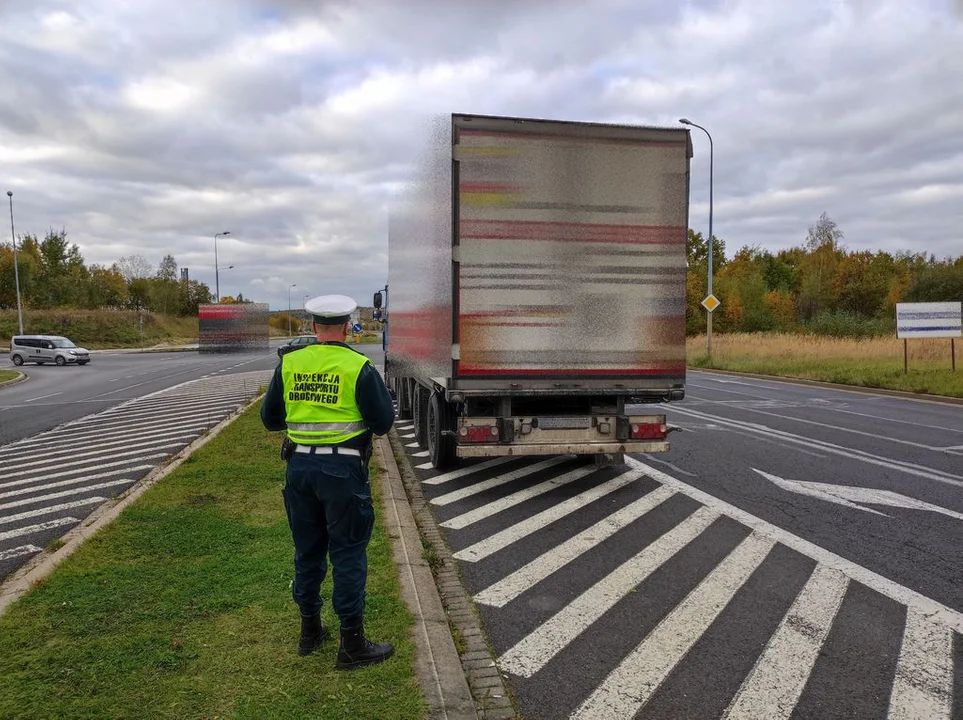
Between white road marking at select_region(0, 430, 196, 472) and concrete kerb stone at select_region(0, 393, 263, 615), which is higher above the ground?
concrete kerb stone at select_region(0, 393, 263, 615)

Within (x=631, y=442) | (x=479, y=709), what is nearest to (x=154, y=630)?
(x=479, y=709)

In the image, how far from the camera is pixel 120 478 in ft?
26.9

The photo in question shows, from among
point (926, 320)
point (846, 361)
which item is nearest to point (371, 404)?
point (926, 320)

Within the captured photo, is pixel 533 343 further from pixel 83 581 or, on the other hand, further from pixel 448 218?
pixel 83 581

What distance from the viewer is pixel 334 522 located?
345 cm

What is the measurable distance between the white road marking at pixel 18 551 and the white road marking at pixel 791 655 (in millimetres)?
5108

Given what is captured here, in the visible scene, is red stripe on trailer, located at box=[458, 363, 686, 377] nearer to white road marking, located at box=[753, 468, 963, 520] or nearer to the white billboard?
white road marking, located at box=[753, 468, 963, 520]

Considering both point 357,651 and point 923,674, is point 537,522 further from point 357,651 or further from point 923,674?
point 923,674

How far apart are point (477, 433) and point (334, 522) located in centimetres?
372

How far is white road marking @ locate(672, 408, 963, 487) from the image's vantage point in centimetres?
809

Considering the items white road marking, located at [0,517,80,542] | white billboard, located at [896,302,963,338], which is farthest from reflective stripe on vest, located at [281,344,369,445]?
white billboard, located at [896,302,963,338]

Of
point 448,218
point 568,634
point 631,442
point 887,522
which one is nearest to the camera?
point 568,634

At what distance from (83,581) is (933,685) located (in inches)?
189

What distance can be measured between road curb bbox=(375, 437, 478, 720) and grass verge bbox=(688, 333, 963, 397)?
16.1 m
